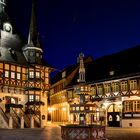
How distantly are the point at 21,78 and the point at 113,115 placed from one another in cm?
1618

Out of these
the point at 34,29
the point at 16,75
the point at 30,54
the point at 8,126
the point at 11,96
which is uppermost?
the point at 34,29

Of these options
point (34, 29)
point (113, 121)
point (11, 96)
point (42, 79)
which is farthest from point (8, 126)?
point (34, 29)

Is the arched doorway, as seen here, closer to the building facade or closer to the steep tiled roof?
the steep tiled roof

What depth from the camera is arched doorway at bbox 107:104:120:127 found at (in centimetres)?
5138

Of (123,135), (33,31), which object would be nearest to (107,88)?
(33,31)

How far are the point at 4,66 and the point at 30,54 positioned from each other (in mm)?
6581

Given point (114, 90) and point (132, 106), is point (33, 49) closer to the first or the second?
point (114, 90)

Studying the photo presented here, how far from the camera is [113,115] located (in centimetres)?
5206

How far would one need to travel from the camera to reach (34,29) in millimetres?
58969

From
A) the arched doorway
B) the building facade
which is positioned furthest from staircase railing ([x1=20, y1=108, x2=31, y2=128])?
the arched doorway

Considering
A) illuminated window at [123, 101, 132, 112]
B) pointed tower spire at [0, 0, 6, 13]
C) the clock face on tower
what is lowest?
illuminated window at [123, 101, 132, 112]

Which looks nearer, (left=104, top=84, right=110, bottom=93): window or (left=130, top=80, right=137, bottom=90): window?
(left=130, top=80, right=137, bottom=90): window

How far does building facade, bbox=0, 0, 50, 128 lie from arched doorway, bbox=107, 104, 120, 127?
1107cm

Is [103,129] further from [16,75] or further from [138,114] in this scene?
[16,75]
